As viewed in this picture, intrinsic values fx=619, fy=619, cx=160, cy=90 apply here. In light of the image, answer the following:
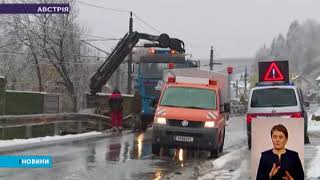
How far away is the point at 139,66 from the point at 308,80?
9402 cm

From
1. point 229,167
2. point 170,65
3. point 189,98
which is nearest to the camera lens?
point 229,167

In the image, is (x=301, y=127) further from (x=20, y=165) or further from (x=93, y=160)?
(x=93, y=160)

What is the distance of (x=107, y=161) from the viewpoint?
1476cm

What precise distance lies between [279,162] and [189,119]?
36.5 feet

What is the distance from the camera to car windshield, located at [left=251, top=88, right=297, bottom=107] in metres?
18.3

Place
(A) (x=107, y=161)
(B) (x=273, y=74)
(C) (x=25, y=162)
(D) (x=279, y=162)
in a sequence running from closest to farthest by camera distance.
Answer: (D) (x=279, y=162), (C) (x=25, y=162), (A) (x=107, y=161), (B) (x=273, y=74)

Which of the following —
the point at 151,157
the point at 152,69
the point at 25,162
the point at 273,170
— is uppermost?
the point at 152,69

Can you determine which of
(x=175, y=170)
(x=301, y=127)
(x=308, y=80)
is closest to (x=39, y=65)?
(x=175, y=170)

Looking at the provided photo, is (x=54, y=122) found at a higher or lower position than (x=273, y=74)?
lower

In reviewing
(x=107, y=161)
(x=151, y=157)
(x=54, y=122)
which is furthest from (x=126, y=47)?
(x=107, y=161)

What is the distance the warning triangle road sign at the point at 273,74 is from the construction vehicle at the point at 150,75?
487 centimetres

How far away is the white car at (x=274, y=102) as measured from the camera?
18047 millimetres

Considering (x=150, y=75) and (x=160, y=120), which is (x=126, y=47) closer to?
(x=150, y=75)

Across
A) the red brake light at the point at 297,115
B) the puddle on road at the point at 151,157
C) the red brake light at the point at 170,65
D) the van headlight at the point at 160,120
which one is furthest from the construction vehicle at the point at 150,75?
the van headlight at the point at 160,120
